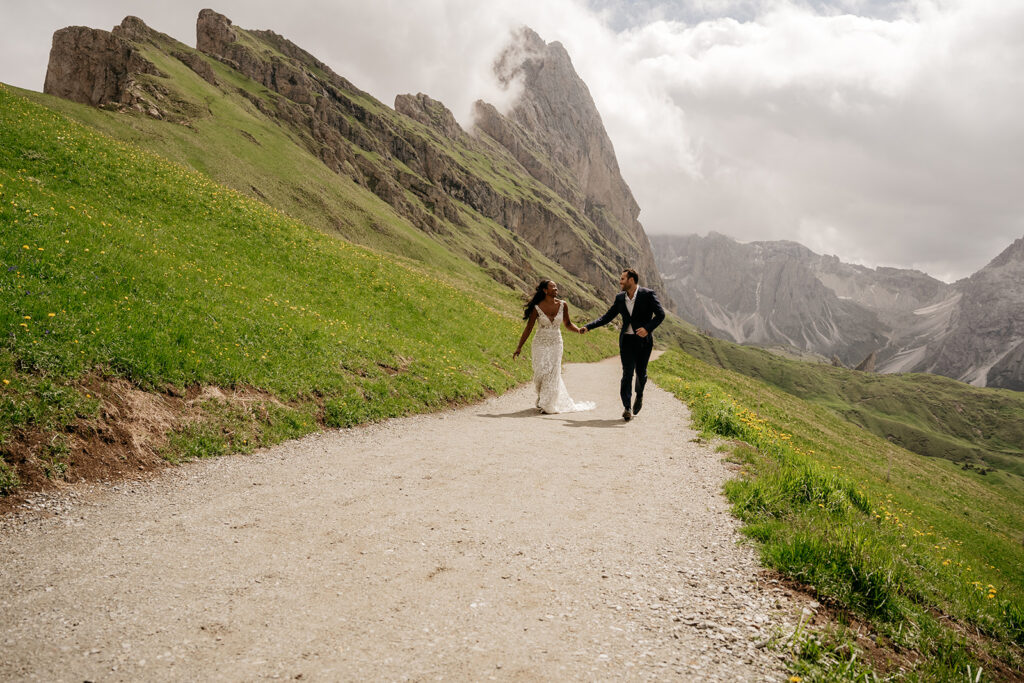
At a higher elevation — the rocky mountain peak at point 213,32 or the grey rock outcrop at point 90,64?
the rocky mountain peak at point 213,32

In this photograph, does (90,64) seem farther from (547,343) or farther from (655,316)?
(655,316)

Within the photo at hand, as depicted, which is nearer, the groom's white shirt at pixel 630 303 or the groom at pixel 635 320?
the groom at pixel 635 320

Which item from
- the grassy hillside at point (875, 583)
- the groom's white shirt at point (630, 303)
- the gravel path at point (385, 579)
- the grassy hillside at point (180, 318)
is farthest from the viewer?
the groom's white shirt at point (630, 303)

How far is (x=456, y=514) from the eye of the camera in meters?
7.71

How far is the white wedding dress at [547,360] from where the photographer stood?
17.3 metres

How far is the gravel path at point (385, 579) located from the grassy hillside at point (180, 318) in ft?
5.99

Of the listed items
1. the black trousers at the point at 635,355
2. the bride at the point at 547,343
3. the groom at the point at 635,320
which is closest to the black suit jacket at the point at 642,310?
the groom at the point at 635,320

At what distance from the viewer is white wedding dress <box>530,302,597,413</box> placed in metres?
17.3

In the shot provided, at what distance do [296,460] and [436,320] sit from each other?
16651 millimetres

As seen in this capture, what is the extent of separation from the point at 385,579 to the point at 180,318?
37.0 ft

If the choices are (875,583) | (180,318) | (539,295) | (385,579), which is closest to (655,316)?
(539,295)

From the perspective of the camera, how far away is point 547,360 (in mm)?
17281

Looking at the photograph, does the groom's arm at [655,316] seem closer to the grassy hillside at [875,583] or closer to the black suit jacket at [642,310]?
the black suit jacket at [642,310]

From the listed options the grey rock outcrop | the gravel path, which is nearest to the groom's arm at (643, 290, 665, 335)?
the gravel path
